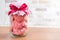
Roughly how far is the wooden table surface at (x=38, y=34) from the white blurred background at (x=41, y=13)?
0.23 feet

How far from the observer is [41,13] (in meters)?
1.13

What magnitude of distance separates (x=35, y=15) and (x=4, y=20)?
23cm

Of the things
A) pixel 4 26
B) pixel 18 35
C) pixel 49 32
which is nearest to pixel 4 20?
pixel 4 26

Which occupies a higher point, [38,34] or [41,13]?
[41,13]

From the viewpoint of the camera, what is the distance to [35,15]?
44.5 inches

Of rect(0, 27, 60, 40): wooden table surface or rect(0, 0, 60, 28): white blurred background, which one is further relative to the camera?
rect(0, 0, 60, 28): white blurred background

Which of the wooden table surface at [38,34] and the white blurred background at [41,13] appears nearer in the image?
the wooden table surface at [38,34]

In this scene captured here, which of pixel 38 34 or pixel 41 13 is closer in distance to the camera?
pixel 38 34

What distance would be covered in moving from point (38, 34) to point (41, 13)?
0.20 meters

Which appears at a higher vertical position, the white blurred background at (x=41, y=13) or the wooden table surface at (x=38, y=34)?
the white blurred background at (x=41, y=13)

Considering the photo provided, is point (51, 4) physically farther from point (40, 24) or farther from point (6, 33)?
point (6, 33)

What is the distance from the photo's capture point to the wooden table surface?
0.93 m

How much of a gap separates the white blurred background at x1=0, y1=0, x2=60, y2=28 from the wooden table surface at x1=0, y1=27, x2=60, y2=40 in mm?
71

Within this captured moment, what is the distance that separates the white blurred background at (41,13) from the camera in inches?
43.7
